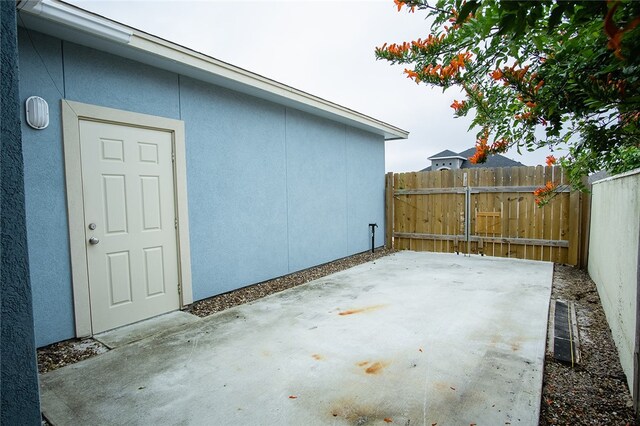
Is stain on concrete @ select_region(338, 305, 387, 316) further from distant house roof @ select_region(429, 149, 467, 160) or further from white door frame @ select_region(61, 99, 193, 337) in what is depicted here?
distant house roof @ select_region(429, 149, 467, 160)

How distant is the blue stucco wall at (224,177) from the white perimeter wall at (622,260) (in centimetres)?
419

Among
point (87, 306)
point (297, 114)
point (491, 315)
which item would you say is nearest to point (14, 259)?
point (87, 306)

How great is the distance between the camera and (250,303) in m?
4.39

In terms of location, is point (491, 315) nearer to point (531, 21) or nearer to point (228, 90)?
point (531, 21)

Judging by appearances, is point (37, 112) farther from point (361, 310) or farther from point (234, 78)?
point (361, 310)

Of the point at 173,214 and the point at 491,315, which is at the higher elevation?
the point at 173,214

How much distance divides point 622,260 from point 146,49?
4704 millimetres

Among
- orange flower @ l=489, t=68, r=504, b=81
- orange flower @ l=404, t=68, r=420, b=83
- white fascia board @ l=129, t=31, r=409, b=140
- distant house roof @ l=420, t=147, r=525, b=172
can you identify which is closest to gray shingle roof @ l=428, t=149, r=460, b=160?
distant house roof @ l=420, t=147, r=525, b=172

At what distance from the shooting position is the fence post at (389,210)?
28.0 feet

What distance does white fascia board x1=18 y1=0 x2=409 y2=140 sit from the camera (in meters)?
2.79

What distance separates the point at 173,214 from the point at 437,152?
15.8 meters

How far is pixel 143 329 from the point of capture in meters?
3.59

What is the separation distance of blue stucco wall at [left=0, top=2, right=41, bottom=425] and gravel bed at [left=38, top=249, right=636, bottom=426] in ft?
6.37

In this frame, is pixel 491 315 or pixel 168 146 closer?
pixel 491 315
